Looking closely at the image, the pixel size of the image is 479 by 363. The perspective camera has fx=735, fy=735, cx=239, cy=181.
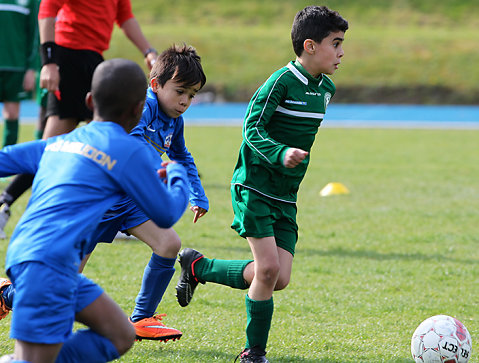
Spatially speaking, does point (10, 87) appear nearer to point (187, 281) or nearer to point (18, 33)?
point (18, 33)

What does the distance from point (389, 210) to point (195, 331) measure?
411 cm

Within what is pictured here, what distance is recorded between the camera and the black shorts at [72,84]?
200 inches

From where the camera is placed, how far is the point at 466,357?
3.34 meters

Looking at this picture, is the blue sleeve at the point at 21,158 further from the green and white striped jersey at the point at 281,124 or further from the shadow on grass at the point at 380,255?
the shadow on grass at the point at 380,255

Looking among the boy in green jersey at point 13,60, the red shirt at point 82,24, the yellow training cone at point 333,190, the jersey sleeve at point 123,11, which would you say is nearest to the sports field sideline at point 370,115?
the yellow training cone at point 333,190

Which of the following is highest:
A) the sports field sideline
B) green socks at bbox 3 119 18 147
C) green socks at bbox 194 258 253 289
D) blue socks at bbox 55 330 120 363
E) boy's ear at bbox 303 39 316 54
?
boy's ear at bbox 303 39 316 54

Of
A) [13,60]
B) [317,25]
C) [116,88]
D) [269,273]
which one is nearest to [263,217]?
[269,273]

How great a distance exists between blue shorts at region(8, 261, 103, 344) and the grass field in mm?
1024

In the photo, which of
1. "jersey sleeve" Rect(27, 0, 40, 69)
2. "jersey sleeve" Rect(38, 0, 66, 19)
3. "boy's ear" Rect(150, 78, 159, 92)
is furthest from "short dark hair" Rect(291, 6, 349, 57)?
"jersey sleeve" Rect(27, 0, 40, 69)

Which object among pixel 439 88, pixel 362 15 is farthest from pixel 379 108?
pixel 362 15

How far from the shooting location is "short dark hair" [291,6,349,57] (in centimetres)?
355

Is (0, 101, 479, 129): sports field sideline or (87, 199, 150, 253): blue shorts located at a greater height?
(87, 199, 150, 253): blue shorts

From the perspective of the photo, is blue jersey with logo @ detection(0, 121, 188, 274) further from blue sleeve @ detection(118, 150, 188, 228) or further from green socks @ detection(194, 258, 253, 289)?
green socks @ detection(194, 258, 253, 289)

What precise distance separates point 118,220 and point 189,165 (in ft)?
1.67
